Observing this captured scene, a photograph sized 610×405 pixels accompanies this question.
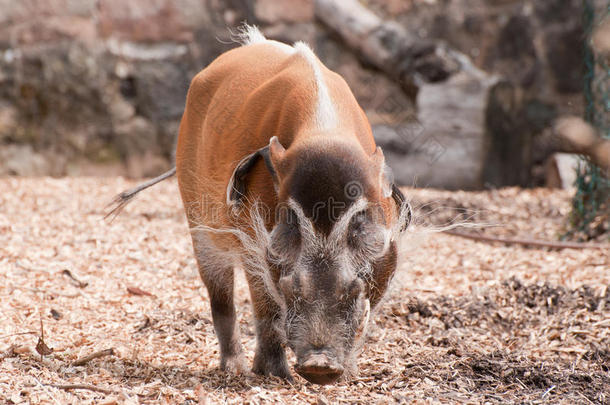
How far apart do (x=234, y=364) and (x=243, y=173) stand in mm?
943

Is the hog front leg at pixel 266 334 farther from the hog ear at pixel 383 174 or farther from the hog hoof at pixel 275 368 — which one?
the hog ear at pixel 383 174

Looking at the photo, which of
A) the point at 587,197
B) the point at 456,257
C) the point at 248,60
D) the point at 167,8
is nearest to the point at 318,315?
the point at 248,60

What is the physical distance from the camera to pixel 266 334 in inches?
109

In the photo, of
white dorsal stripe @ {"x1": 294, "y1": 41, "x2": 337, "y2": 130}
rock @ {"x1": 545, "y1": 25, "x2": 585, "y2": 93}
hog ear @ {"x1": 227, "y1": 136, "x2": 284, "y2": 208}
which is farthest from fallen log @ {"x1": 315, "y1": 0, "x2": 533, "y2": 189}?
hog ear @ {"x1": 227, "y1": 136, "x2": 284, "y2": 208}

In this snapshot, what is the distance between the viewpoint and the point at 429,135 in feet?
22.2

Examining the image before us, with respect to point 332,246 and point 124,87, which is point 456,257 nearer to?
point 332,246

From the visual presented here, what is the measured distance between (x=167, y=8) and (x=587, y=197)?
414cm

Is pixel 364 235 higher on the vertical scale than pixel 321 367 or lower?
higher

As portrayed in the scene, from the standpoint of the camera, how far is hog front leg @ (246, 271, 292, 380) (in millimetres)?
2687

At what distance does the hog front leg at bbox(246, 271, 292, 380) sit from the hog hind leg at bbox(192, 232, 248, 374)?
20 centimetres

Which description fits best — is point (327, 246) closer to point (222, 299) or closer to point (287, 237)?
point (287, 237)

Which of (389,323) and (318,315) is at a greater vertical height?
(318,315)

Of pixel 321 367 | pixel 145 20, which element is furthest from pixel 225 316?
pixel 145 20

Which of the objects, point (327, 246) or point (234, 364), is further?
point (234, 364)
